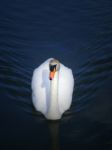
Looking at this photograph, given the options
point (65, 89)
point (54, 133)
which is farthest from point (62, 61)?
point (54, 133)

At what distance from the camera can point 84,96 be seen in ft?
38.5

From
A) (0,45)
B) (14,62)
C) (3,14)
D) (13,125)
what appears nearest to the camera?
(13,125)

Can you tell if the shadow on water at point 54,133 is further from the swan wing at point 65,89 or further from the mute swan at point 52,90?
the swan wing at point 65,89

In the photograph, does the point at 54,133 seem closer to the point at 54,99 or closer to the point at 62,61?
the point at 54,99

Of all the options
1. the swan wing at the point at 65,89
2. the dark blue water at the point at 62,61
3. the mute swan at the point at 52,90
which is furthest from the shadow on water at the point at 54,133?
the swan wing at the point at 65,89

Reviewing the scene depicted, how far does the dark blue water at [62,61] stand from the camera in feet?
34.1

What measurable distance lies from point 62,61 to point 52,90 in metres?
2.86

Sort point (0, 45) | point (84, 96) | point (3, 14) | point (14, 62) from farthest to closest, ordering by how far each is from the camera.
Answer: point (3, 14) < point (0, 45) < point (14, 62) < point (84, 96)

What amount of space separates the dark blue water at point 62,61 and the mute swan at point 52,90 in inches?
9.2

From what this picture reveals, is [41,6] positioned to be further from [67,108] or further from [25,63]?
[67,108]

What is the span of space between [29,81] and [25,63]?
→ 3.32 ft

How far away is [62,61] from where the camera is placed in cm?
1346

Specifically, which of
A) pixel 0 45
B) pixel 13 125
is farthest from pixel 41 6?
pixel 13 125

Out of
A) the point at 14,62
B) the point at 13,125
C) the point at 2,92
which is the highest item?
the point at 14,62
